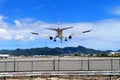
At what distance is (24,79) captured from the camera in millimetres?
32250

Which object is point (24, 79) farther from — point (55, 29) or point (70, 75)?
point (55, 29)

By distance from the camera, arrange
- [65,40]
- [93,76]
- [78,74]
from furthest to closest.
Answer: [65,40] → [93,76] → [78,74]

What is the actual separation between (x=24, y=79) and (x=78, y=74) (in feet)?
15.1

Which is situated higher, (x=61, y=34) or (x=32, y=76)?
(x=61, y=34)

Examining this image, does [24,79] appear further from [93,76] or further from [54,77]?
[93,76]


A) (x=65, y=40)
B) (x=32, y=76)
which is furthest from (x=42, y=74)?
(x=65, y=40)

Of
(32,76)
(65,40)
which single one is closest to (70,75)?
(32,76)

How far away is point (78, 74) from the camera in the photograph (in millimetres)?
31656

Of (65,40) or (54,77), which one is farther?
(65,40)

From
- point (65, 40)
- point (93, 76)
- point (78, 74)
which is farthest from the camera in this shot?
point (65, 40)

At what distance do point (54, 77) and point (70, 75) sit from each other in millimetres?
1459

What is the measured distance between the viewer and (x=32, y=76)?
110ft

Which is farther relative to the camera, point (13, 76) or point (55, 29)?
point (55, 29)

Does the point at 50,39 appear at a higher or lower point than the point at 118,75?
higher
